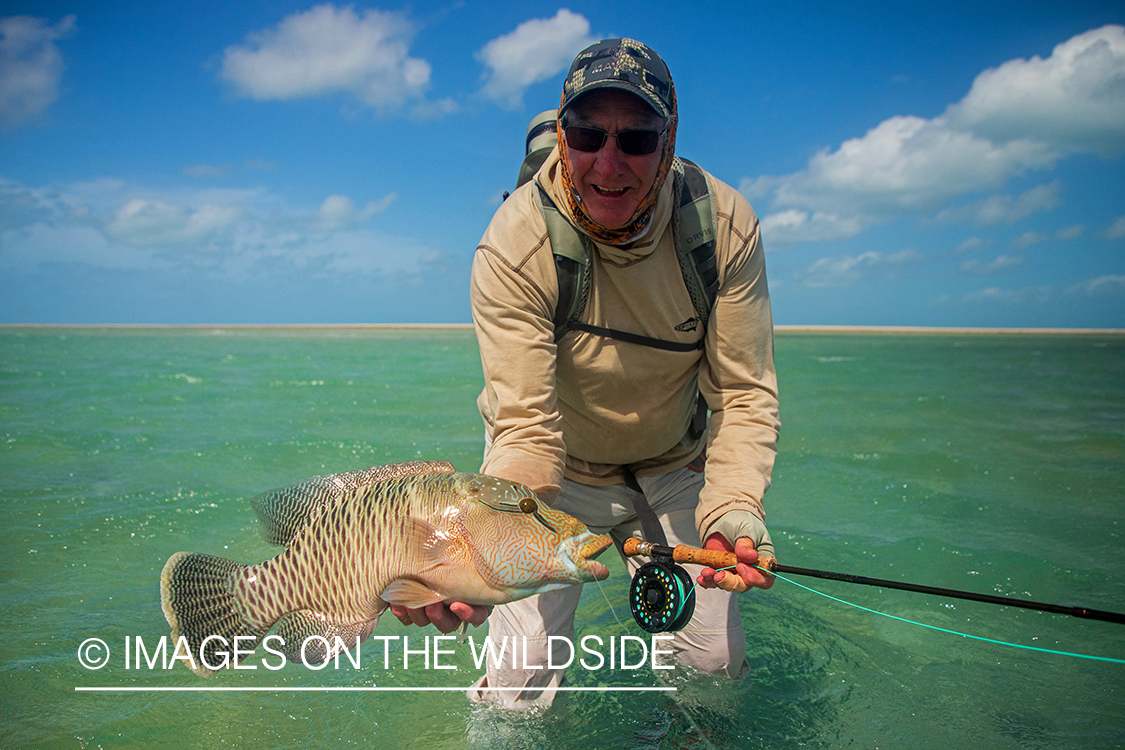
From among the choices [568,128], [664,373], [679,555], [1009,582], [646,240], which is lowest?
[1009,582]

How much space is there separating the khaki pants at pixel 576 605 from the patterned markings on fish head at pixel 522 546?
1.11 meters

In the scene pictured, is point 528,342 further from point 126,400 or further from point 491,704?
point 126,400

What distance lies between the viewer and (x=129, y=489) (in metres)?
7.88

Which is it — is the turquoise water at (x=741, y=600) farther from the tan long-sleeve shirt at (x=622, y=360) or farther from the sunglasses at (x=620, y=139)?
the sunglasses at (x=620, y=139)

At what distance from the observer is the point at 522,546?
2.28m

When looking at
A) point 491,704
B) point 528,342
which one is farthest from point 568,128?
point 491,704

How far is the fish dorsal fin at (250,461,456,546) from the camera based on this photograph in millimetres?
2656

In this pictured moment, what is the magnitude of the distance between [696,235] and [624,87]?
2.29ft

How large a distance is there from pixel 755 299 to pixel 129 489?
297 inches

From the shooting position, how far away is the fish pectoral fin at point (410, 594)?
2.33 meters

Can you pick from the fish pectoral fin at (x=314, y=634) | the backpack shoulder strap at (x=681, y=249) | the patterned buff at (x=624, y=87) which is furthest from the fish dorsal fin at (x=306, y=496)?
the patterned buff at (x=624, y=87)

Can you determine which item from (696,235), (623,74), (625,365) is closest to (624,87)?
(623,74)

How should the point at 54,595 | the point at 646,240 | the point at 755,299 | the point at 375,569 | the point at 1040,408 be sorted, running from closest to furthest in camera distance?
1. the point at 375,569
2. the point at 646,240
3. the point at 755,299
4. the point at 54,595
5. the point at 1040,408

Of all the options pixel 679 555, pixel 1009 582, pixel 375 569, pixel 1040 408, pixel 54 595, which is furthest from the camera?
pixel 1040 408
